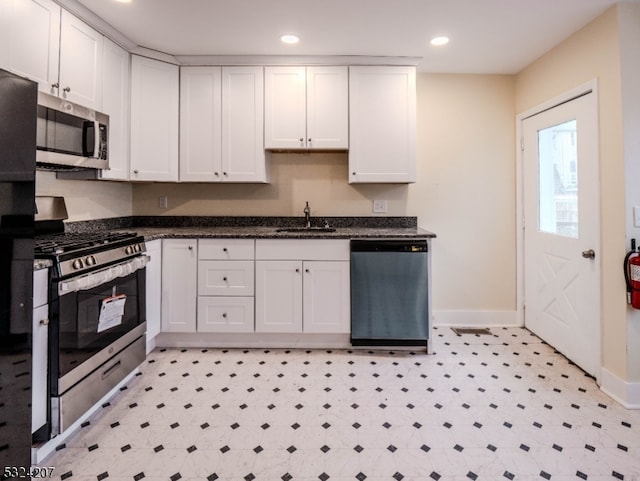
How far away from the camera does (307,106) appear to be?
10.2 ft

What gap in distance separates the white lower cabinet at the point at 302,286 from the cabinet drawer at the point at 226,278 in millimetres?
89

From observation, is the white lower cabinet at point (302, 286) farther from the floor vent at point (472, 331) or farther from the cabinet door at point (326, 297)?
the floor vent at point (472, 331)

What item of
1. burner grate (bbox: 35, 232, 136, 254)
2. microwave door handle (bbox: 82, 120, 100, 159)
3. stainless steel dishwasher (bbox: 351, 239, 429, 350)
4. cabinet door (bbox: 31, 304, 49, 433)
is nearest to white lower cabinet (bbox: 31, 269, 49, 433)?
cabinet door (bbox: 31, 304, 49, 433)

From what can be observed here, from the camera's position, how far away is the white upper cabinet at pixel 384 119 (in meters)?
3.10

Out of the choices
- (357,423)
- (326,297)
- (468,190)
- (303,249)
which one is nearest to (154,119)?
(303,249)

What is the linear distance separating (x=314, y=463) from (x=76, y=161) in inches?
87.3

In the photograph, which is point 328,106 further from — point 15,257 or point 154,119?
point 15,257

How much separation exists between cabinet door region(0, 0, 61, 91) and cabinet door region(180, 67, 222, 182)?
3.37ft

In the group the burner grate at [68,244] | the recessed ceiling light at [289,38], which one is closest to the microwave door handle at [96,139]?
the burner grate at [68,244]

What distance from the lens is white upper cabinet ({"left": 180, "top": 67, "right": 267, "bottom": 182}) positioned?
3125mm

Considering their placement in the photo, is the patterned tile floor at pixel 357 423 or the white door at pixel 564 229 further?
the white door at pixel 564 229

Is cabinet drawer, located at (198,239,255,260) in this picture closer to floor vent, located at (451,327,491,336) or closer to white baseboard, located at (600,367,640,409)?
floor vent, located at (451,327,491,336)

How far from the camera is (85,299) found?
1.91 meters

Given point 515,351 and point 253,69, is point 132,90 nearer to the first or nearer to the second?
point 253,69
